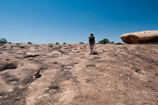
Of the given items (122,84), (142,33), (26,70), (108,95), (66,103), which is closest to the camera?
(66,103)

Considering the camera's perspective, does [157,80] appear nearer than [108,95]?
No

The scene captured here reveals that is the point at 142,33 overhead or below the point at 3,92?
overhead

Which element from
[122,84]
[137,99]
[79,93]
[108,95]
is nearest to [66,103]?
[79,93]

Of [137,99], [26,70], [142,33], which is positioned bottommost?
[137,99]

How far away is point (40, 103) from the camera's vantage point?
2281 mm

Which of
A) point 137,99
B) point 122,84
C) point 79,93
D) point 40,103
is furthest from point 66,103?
point 122,84

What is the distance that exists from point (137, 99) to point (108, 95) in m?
0.74

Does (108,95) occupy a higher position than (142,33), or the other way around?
(142,33)

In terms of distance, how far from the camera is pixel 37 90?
2852mm

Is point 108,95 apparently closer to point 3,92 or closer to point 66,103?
point 66,103

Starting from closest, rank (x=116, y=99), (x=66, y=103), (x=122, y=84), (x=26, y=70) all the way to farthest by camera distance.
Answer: (x=66, y=103) < (x=116, y=99) < (x=122, y=84) < (x=26, y=70)

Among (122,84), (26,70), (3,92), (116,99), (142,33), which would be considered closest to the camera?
(116,99)

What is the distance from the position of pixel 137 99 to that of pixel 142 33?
12.8m

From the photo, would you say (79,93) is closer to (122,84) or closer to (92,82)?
(92,82)
